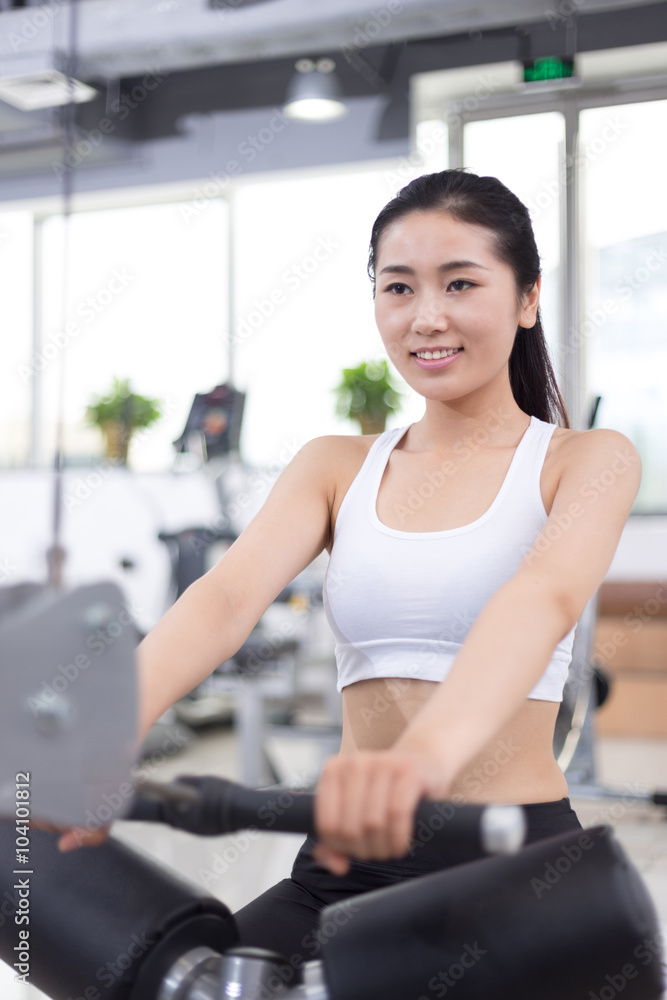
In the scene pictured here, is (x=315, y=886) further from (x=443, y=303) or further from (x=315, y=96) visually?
(x=315, y=96)

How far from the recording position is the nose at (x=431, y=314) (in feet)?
3.41

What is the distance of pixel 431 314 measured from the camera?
104cm

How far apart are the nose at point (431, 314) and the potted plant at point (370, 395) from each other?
10.6 ft

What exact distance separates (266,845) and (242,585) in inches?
80.1

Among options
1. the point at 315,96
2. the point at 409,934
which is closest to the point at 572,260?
the point at 315,96

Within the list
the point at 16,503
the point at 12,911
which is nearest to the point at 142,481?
the point at 16,503

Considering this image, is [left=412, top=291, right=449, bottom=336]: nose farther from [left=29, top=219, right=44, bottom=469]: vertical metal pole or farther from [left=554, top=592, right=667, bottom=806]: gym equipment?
[left=29, top=219, right=44, bottom=469]: vertical metal pole

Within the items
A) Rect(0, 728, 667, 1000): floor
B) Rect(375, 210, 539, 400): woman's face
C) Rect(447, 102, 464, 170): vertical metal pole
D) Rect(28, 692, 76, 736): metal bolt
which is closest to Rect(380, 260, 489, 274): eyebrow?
Rect(375, 210, 539, 400): woman's face

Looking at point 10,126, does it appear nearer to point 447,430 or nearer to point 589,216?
point 589,216

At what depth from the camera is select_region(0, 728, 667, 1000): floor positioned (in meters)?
2.45

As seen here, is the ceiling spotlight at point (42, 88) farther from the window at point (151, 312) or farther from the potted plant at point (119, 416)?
the potted plant at point (119, 416)

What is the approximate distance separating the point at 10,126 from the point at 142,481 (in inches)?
91.8

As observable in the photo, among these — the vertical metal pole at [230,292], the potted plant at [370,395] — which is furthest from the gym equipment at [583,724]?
the vertical metal pole at [230,292]

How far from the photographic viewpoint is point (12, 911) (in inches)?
29.1
